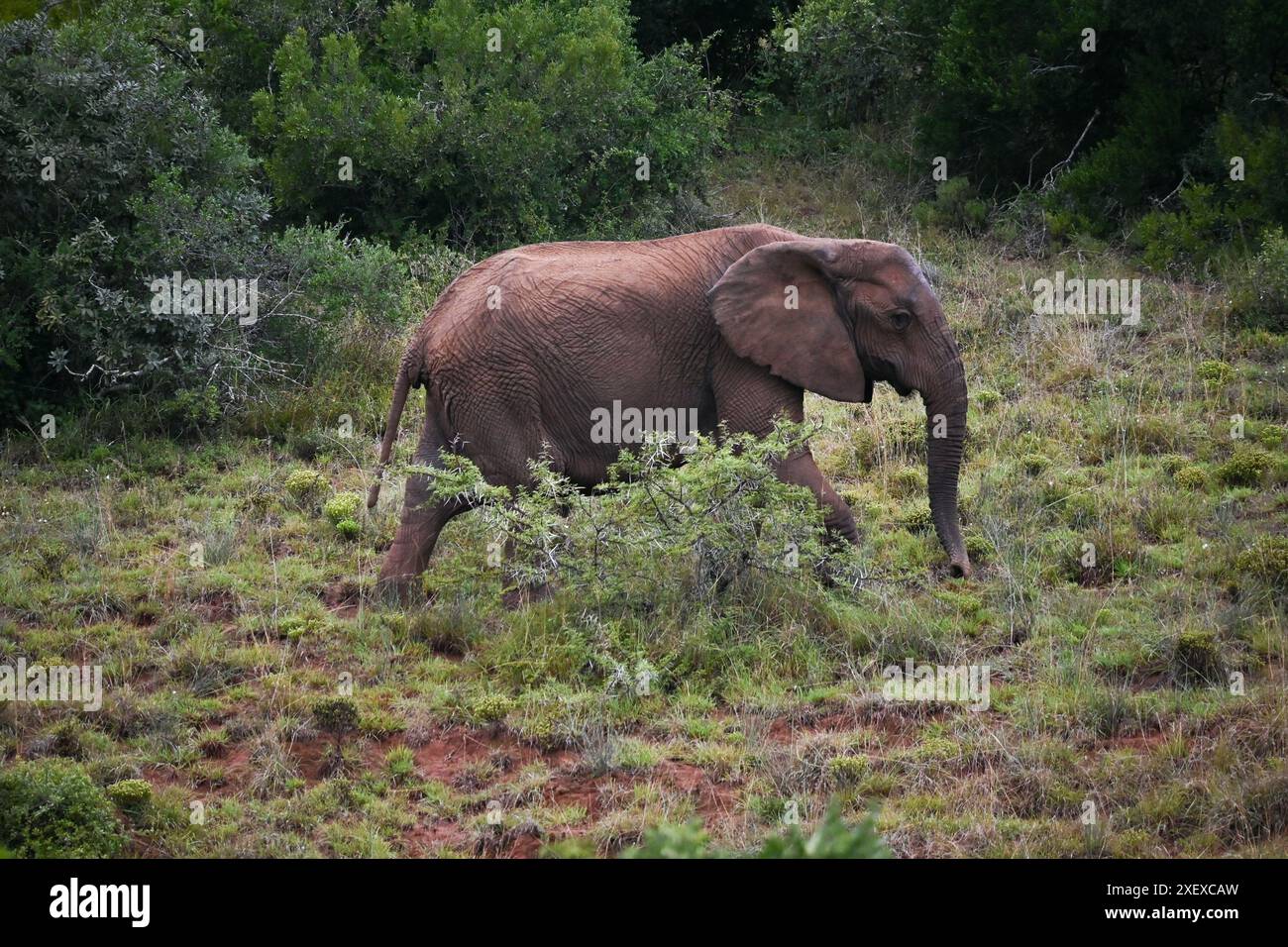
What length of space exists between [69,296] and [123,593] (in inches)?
145

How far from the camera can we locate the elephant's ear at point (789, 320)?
9.25 metres

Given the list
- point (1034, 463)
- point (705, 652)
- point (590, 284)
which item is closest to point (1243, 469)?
point (1034, 463)

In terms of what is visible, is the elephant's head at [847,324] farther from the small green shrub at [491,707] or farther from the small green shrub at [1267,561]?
the small green shrub at [491,707]

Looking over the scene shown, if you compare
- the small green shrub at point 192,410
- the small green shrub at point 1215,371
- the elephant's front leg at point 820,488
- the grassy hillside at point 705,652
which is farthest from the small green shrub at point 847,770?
the small green shrub at point 192,410

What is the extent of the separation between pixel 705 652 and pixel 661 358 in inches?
84.3

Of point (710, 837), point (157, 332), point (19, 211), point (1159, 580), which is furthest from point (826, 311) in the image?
point (19, 211)

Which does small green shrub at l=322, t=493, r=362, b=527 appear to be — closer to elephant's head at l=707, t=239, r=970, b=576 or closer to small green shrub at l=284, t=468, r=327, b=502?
small green shrub at l=284, t=468, r=327, b=502

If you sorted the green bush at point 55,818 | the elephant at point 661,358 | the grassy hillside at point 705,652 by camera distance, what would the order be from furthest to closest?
the elephant at point 661,358 < the grassy hillside at point 705,652 < the green bush at point 55,818

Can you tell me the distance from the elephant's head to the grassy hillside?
3.44ft

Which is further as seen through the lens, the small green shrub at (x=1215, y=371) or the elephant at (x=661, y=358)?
the small green shrub at (x=1215, y=371)

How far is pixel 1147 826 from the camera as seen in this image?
21.2ft

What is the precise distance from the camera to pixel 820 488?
30.3 ft

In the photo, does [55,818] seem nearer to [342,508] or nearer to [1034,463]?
[342,508]

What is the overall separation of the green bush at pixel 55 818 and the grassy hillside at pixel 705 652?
233 millimetres
